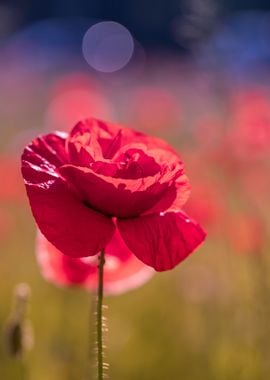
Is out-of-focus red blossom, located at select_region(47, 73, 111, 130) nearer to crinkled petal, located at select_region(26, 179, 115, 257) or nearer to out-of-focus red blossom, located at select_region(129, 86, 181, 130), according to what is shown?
out-of-focus red blossom, located at select_region(129, 86, 181, 130)

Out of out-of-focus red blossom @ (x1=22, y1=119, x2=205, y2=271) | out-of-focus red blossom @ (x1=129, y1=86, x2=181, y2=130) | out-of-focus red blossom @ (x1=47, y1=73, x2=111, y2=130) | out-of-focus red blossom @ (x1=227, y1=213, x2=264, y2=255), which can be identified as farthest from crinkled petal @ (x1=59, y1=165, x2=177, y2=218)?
out-of-focus red blossom @ (x1=129, y1=86, x2=181, y2=130)

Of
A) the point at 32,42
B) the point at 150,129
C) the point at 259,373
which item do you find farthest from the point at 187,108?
the point at 32,42

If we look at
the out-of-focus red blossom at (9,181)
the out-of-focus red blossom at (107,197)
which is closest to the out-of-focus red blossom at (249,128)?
the out-of-focus red blossom at (9,181)

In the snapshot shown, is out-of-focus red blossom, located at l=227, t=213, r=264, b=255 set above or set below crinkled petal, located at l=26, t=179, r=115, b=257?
above

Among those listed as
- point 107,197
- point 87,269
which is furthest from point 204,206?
point 107,197

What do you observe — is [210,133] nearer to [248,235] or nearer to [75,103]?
[248,235]

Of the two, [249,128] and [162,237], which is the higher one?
[249,128]

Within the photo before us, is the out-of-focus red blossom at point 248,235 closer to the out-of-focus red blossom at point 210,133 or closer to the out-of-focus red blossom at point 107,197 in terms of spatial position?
the out-of-focus red blossom at point 210,133
